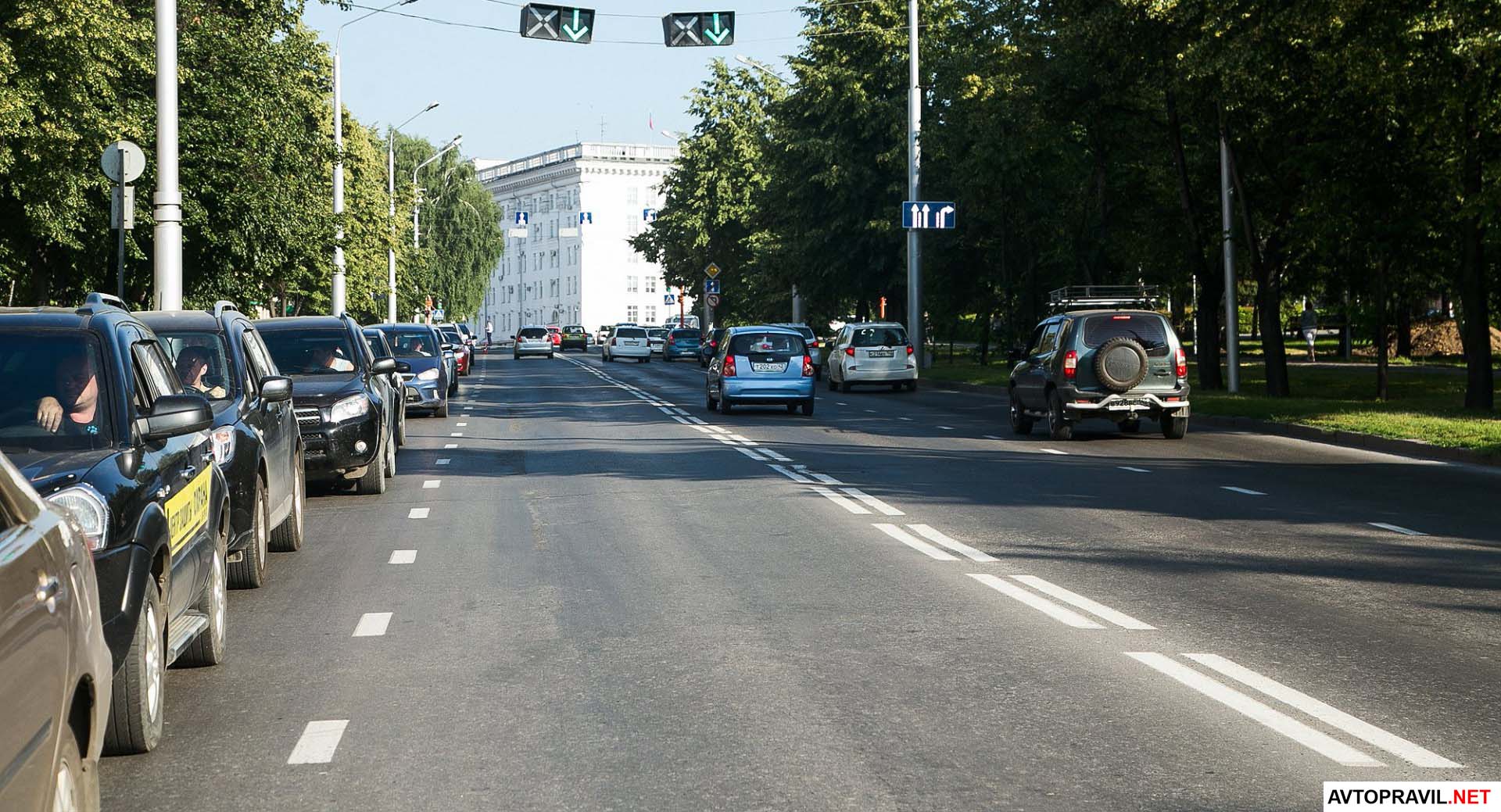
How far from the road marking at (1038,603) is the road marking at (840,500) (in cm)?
381

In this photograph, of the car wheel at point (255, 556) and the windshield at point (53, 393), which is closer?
the windshield at point (53, 393)

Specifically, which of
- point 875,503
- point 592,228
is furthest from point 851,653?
point 592,228

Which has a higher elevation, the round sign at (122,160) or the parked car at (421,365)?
the round sign at (122,160)

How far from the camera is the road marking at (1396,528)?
12836 millimetres

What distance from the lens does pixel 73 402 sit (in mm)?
7039

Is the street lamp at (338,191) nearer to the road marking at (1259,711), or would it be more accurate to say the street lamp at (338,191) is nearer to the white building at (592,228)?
the road marking at (1259,711)

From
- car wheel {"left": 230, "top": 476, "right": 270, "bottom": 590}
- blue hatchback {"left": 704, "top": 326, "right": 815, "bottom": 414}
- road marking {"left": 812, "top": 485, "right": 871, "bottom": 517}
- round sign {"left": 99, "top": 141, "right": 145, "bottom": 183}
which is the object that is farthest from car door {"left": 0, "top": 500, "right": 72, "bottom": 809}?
blue hatchback {"left": 704, "top": 326, "right": 815, "bottom": 414}

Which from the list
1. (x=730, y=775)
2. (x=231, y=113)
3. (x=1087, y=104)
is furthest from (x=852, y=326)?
(x=730, y=775)

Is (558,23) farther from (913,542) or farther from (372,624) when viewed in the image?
(372,624)

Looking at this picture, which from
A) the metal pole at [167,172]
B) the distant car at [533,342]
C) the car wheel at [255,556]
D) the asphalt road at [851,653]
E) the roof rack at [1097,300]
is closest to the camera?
the asphalt road at [851,653]

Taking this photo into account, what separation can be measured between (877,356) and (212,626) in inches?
1438

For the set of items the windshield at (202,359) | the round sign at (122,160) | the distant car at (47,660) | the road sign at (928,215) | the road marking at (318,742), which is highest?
the road sign at (928,215)

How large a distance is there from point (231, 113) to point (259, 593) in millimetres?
23334

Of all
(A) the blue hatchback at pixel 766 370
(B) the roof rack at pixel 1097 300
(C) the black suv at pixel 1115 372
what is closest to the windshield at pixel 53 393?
(C) the black suv at pixel 1115 372
